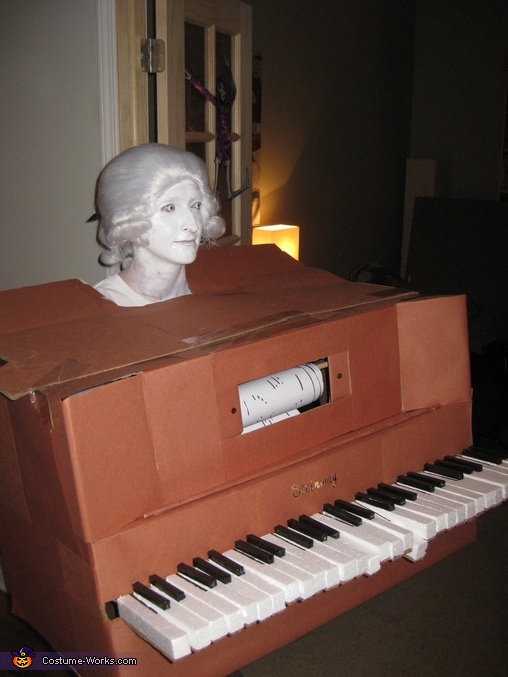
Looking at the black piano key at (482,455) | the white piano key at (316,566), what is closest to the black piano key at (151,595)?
the white piano key at (316,566)

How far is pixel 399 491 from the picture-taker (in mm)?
1394

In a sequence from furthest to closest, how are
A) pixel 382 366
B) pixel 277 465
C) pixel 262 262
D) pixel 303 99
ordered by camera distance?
pixel 303 99, pixel 262 262, pixel 382 366, pixel 277 465

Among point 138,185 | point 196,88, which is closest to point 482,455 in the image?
point 138,185

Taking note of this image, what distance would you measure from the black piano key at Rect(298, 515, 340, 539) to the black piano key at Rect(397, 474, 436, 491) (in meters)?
0.25

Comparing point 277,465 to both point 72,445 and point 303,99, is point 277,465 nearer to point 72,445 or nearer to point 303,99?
point 72,445

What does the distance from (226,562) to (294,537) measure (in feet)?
0.45

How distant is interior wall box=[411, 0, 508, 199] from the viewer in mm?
5465

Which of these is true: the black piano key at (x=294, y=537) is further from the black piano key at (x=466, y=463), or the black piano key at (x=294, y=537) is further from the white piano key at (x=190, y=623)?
the black piano key at (x=466, y=463)

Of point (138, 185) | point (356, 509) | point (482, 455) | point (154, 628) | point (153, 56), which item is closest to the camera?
point (154, 628)

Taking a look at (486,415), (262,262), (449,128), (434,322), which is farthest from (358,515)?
(449,128)

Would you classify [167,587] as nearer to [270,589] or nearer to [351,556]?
[270,589]

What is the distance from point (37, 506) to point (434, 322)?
852 mm

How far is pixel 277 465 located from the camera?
1282mm

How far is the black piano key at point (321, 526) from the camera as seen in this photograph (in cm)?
124
